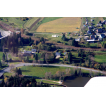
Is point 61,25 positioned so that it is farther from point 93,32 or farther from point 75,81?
point 75,81

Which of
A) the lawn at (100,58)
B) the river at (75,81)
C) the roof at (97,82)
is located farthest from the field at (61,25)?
the roof at (97,82)

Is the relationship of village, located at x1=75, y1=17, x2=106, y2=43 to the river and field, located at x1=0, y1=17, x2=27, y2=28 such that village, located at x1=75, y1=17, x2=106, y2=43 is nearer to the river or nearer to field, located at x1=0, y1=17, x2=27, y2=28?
the river

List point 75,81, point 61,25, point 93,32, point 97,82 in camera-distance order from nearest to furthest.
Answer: point 97,82
point 75,81
point 93,32
point 61,25

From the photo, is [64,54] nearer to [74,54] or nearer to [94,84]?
[74,54]

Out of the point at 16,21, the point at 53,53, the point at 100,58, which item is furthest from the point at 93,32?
the point at 16,21

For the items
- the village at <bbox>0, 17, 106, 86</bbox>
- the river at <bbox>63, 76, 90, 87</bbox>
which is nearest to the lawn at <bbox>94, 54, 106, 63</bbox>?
the village at <bbox>0, 17, 106, 86</bbox>

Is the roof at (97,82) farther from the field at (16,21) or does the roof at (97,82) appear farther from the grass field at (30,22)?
the field at (16,21)

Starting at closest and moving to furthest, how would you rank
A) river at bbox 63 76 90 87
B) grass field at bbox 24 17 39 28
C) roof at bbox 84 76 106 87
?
roof at bbox 84 76 106 87 < river at bbox 63 76 90 87 < grass field at bbox 24 17 39 28
